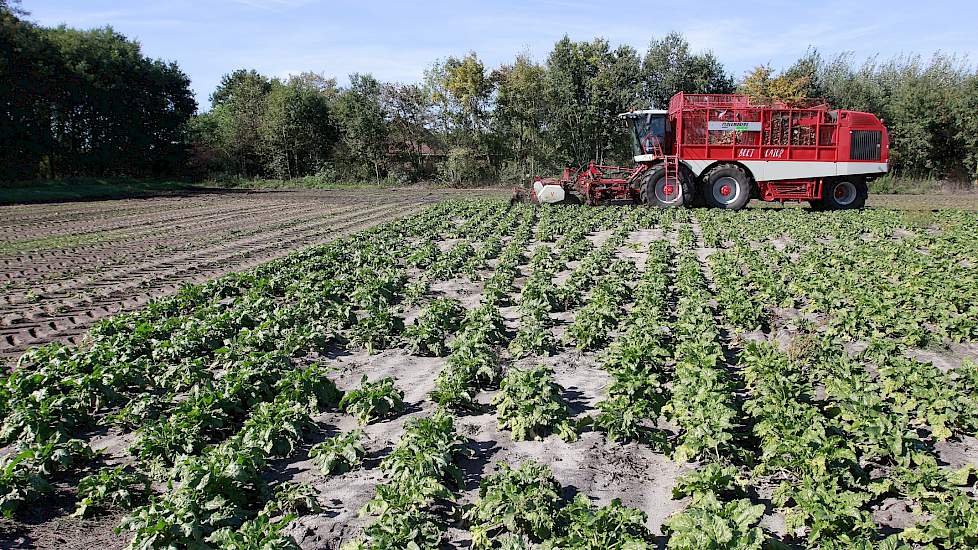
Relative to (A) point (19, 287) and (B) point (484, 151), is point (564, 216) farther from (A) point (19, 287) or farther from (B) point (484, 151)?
(B) point (484, 151)

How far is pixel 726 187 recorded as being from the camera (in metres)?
22.7

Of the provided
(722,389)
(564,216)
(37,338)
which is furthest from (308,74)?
(722,389)

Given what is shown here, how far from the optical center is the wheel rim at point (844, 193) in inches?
911

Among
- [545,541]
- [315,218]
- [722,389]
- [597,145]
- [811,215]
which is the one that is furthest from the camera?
[597,145]

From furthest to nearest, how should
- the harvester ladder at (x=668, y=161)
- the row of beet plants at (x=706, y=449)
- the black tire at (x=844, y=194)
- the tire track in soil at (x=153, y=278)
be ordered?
the black tire at (x=844, y=194), the harvester ladder at (x=668, y=161), the tire track in soil at (x=153, y=278), the row of beet plants at (x=706, y=449)

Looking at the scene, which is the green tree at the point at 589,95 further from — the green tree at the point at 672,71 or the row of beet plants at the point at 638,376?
the row of beet plants at the point at 638,376

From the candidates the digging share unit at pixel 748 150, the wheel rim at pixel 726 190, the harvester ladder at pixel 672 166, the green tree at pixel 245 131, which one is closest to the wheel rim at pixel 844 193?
the digging share unit at pixel 748 150

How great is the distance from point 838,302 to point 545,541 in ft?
24.3

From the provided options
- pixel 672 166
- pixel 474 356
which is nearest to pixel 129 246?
pixel 474 356

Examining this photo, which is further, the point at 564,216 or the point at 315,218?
the point at 315,218

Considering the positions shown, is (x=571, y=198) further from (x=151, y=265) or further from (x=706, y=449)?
(x=706, y=449)

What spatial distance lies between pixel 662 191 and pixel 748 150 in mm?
3106

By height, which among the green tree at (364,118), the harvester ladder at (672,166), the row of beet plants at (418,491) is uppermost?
the green tree at (364,118)

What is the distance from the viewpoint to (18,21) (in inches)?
1409
